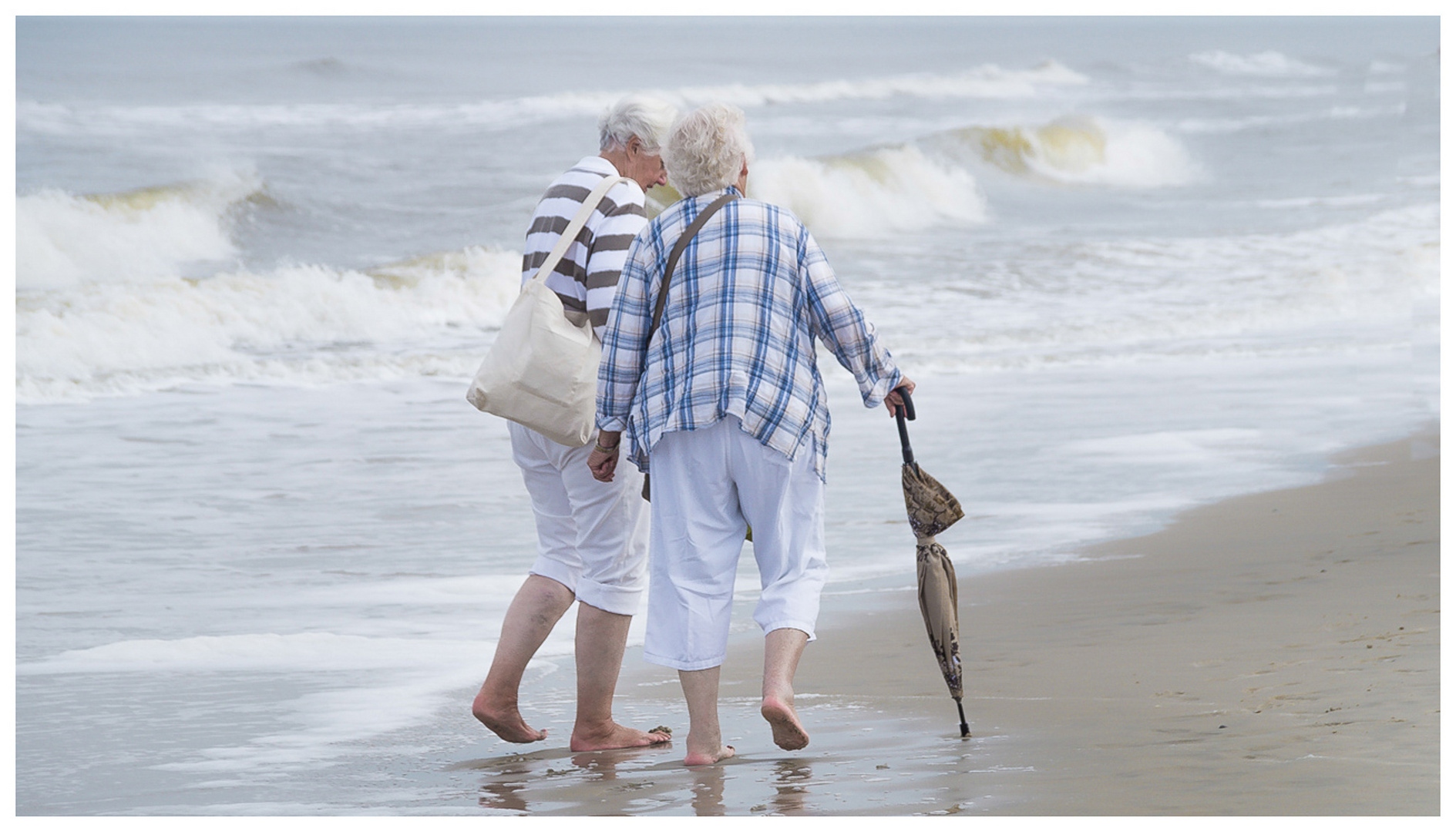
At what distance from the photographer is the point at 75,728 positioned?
357cm

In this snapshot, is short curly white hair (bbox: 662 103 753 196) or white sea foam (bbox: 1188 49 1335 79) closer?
short curly white hair (bbox: 662 103 753 196)

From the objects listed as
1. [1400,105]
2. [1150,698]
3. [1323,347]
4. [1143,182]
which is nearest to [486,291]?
[1323,347]

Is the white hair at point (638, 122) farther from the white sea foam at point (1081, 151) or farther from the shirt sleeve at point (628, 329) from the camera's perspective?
the white sea foam at point (1081, 151)

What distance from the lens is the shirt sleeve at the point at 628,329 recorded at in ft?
9.75

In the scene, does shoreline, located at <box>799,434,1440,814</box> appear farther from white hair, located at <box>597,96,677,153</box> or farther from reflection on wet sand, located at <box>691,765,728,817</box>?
white hair, located at <box>597,96,677,153</box>

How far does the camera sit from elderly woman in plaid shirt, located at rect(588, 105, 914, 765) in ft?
9.56

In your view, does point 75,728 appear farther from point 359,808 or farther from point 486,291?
point 486,291

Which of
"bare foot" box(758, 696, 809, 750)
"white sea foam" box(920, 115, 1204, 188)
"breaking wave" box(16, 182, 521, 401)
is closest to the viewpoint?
"bare foot" box(758, 696, 809, 750)

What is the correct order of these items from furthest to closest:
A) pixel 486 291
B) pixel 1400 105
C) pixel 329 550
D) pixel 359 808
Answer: pixel 1400 105 < pixel 486 291 < pixel 329 550 < pixel 359 808

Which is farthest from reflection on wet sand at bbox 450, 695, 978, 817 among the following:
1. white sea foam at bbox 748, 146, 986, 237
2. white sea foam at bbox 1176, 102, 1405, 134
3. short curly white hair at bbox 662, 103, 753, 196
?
white sea foam at bbox 1176, 102, 1405, 134

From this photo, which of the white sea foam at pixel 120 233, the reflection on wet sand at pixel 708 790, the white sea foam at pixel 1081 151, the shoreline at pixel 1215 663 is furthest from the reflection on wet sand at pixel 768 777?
the white sea foam at pixel 1081 151

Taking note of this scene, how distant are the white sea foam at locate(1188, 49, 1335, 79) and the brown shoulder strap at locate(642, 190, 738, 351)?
2616 centimetres

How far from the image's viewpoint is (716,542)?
10.0ft

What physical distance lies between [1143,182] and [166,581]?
1971 cm
